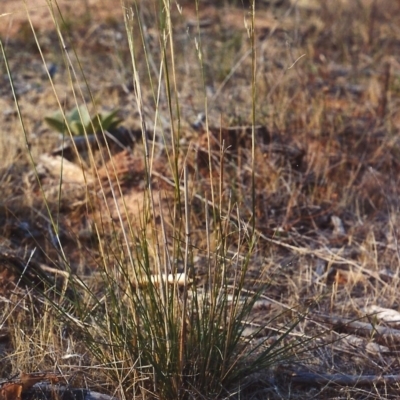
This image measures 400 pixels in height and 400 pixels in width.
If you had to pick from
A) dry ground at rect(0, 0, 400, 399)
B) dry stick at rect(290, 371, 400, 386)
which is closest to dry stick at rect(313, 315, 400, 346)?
dry ground at rect(0, 0, 400, 399)

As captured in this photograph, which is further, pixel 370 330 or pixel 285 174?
pixel 285 174

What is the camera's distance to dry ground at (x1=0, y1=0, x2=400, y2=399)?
234 cm

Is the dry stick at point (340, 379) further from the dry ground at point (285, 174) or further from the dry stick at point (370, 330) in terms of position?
the dry stick at point (370, 330)

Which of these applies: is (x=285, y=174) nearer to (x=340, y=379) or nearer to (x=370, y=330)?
(x=370, y=330)

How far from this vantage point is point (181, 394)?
6.32 feet

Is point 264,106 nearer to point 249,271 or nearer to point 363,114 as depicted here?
point 363,114

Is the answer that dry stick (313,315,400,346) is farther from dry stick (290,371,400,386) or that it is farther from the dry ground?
dry stick (290,371,400,386)

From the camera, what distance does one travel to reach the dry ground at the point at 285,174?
2336 mm

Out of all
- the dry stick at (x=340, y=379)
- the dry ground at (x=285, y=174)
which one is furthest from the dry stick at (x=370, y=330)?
the dry stick at (x=340, y=379)

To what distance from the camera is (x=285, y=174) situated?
3.33 metres

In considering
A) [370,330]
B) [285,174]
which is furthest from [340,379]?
[285,174]

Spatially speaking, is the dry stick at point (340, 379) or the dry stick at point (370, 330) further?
the dry stick at point (370, 330)

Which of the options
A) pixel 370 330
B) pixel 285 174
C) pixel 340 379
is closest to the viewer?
pixel 340 379

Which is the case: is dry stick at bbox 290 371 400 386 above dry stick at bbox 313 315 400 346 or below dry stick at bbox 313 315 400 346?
above
